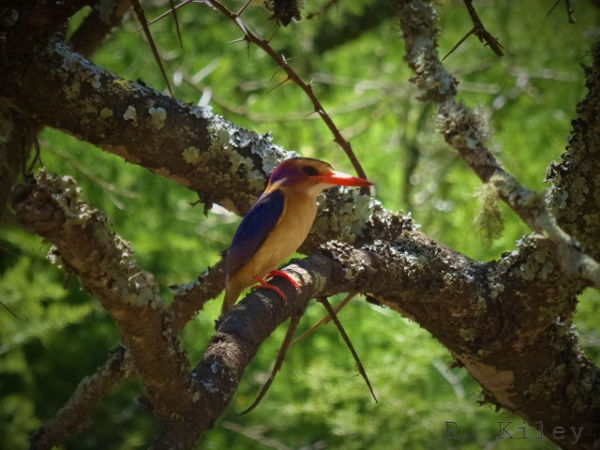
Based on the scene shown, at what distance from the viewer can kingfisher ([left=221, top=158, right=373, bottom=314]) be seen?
2613mm

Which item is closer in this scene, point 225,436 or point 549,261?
point 549,261

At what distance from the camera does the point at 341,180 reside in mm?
2723

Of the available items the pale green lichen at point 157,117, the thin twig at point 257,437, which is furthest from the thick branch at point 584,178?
the thin twig at point 257,437

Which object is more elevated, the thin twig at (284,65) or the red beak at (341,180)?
the thin twig at (284,65)

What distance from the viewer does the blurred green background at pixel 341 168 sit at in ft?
14.6

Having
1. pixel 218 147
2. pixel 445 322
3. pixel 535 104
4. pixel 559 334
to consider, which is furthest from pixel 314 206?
pixel 535 104

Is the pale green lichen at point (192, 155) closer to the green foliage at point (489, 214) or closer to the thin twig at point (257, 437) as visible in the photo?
the green foliage at point (489, 214)

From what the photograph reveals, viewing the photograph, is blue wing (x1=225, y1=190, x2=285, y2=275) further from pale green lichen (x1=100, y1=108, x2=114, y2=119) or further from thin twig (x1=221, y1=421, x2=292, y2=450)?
thin twig (x1=221, y1=421, x2=292, y2=450)

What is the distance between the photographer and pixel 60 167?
4703 millimetres

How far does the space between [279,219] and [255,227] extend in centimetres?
10

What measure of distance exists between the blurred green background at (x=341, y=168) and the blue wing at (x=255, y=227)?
1589 millimetres

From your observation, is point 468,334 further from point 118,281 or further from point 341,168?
point 341,168

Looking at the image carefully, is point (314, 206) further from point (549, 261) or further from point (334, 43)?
point (334, 43)

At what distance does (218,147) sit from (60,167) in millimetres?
2453
